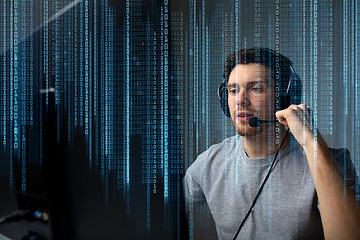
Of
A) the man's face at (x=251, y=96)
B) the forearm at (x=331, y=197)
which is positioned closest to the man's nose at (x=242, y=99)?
the man's face at (x=251, y=96)

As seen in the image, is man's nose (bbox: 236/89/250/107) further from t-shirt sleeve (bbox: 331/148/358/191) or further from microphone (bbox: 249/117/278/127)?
t-shirt sleeve (bbox: 331/148/358/191)

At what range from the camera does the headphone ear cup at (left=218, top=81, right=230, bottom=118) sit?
2.18ft

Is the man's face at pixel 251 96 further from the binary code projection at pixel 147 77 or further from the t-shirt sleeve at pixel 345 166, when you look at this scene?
the t-shirt sleeve at pixel 345 166

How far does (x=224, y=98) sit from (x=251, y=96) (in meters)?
0.08

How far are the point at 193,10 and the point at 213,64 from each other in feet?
0.58

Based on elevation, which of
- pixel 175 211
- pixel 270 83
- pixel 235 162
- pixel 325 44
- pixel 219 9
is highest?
pixel 219 9

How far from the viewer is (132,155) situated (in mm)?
707

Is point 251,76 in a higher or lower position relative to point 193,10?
lower

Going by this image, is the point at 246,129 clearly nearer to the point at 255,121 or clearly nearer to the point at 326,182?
the point at 255,121

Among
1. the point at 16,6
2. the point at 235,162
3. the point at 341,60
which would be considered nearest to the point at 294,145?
the point at 235,162

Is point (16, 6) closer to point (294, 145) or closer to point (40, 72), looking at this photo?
point (40, 72)

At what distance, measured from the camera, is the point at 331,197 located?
614 millimetres

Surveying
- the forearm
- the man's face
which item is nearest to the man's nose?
the man's face

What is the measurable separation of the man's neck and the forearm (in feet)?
0.26
